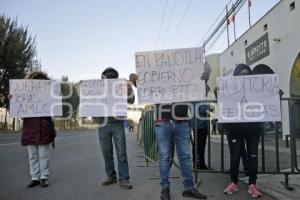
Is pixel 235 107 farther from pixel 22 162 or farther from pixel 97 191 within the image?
pixel 22 162

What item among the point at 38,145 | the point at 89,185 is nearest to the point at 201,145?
the point at 89,185

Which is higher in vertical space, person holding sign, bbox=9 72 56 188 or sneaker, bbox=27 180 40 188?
person holding sign, bbox=9 72 56 188

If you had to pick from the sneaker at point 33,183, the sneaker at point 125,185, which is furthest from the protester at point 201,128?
the sneaker at point 33,183

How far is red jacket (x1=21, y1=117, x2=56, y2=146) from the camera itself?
6648 mm

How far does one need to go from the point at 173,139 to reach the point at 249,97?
4.40 ft

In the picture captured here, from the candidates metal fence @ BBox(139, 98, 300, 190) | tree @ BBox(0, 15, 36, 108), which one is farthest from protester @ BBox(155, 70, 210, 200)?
tree @ BBox(0, 15, 36, 108)

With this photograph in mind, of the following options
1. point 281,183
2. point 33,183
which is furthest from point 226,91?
point 33,183

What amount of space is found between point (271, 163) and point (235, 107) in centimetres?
322

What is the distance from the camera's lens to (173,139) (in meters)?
5.71

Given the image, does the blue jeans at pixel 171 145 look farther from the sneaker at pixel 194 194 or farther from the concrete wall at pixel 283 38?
the concrete wall at pixel 283 38

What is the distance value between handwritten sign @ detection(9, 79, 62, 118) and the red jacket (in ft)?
0.34

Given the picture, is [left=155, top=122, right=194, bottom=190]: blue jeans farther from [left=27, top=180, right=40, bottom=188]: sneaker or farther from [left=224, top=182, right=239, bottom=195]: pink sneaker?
[left=27, top=180, right=40, bottom=188]: sneaker

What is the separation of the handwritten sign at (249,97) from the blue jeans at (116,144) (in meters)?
1.55

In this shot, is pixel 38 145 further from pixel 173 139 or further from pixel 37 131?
pixel 173 139
